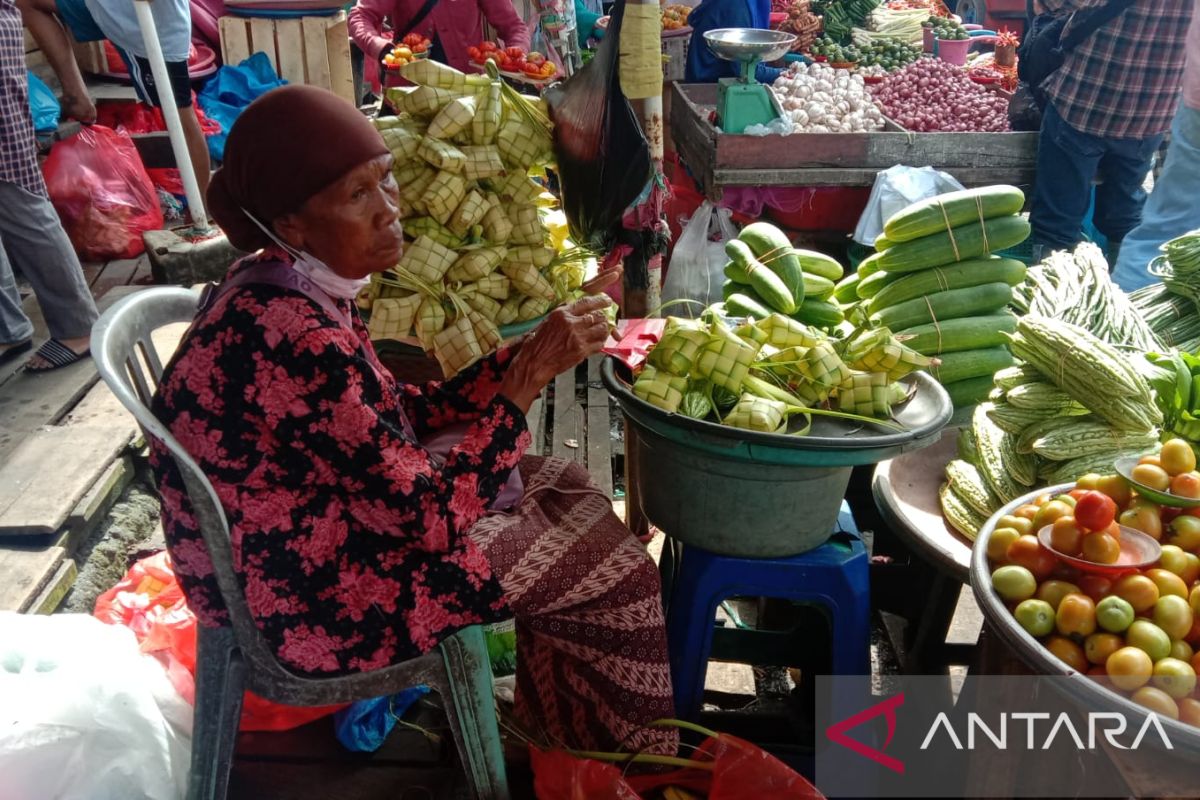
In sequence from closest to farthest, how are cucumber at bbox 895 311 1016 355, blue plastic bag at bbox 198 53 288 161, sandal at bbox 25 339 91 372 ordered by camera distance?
cucumber at bbox 895 311 1016 355
sandal at bbox 25 339 91 372
blue plastic bag at bbox 198 53 288 161

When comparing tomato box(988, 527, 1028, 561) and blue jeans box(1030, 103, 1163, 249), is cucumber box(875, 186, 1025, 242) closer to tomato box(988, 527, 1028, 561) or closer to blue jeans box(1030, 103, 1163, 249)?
tomato box(988, 527, 1028, 561)

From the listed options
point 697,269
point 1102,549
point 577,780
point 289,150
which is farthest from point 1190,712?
point 697,269

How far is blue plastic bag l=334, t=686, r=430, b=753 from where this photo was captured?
2.19 meters

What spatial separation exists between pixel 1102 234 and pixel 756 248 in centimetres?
379

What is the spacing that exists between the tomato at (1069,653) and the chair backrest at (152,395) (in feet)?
4.44

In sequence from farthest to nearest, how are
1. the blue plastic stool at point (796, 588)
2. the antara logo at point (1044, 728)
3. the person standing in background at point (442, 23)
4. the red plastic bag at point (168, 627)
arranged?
the person standing in background at point (442, 23) < the red plastic bag at point (168, 627) < the blue plastic stool at point (796, 588) < the antara logo at point (1044, 728)

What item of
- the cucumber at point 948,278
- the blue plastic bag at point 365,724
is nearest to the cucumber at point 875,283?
the cucumber at point 948,278

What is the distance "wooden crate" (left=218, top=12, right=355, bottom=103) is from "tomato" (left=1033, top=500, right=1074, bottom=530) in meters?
6.01

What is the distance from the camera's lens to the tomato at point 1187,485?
5.39ft

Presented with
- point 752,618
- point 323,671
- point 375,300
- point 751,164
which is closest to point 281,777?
point 323,671

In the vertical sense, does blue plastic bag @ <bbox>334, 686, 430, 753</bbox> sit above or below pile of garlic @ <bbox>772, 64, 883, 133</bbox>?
below

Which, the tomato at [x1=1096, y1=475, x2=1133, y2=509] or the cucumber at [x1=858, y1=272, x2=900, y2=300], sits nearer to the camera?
the tomato at [x1=1096, y1=475, x2=1133, y2=509]

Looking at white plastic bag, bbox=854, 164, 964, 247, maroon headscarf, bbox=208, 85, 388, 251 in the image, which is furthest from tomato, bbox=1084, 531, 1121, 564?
white plastic bag, bbox=854, 164, 964, 247

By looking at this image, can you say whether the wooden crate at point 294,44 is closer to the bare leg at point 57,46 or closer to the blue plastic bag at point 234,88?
the blue plastic bag at point 234,88
